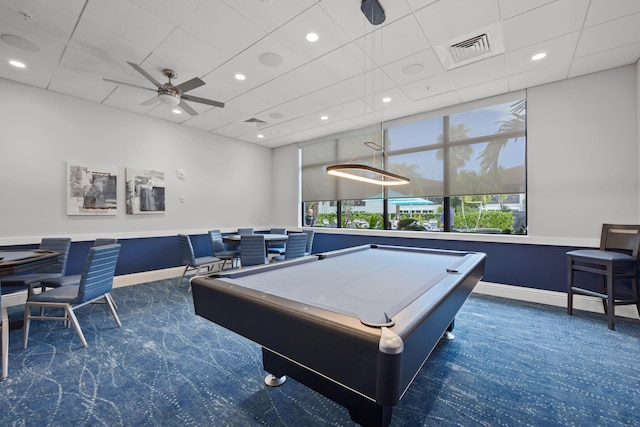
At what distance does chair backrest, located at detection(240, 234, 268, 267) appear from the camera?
166 inches

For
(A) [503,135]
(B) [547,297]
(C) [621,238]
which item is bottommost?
(B) [547,297]

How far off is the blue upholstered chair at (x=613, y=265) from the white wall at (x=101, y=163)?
621 cm

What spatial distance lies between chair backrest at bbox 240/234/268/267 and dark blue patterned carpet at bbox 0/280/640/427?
129cm

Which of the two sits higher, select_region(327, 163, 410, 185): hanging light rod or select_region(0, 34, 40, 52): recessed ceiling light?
select_region(0, 34, 40, 52): recessed ceiling light

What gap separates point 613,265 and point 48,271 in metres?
6.84

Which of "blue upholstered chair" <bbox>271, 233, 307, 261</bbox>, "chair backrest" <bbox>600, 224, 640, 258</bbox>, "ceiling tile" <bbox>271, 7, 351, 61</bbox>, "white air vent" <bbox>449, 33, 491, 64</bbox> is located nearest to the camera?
"ceiling tile" <bbox>271, 7, 351, 61</bbox>

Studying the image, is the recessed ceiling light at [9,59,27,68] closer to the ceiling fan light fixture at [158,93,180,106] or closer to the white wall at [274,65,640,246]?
the ceiling fan light fixture at [158,93,180,106]

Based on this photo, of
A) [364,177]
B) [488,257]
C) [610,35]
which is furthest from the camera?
[488,257]

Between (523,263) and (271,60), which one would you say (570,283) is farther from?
(271,60)

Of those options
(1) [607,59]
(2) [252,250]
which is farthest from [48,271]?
(1) [607,59]

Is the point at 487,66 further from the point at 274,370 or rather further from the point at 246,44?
the point at 274,370

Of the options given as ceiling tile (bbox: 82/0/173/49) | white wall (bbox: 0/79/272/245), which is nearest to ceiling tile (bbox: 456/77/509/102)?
ceiling tile (bbox: 82/0/173/49)

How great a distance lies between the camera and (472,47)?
3.00 metres

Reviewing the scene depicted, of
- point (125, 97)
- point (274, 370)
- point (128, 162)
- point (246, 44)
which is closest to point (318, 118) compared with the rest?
point (246, 44)
